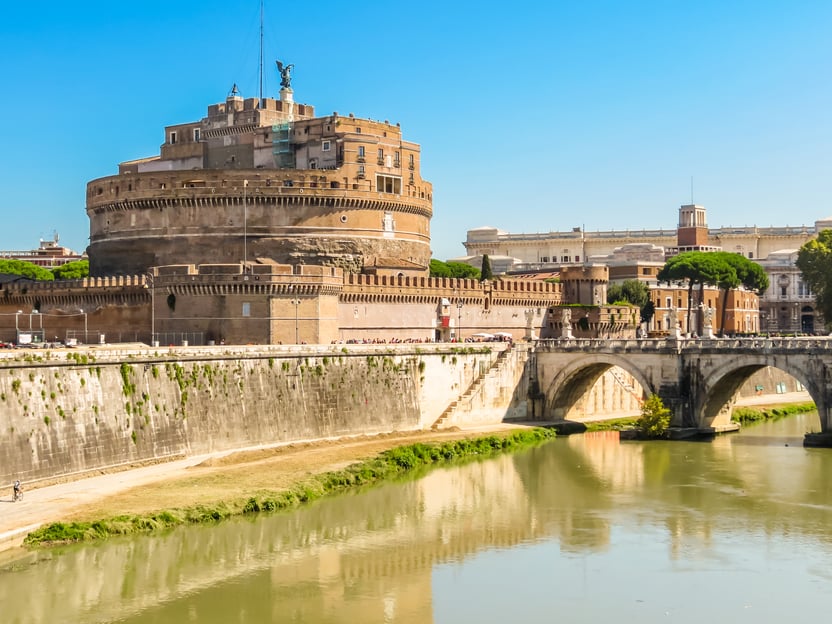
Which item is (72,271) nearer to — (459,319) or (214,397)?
(459,319)

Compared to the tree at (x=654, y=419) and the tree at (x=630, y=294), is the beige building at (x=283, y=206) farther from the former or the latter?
the tree at (x=630, y=294)

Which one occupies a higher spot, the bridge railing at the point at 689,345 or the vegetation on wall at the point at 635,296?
the vegetation on wall at the point at 635,296

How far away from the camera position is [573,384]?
56562mm

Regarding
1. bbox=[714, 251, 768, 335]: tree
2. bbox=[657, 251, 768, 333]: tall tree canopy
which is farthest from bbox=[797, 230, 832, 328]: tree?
bbox=[714, 251, 768, 335]: tree

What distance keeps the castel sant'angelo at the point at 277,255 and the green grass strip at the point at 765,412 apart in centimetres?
1191

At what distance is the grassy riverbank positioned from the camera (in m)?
31.4

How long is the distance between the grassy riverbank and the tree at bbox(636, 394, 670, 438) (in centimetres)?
408

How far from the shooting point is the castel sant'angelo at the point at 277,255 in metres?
52.8

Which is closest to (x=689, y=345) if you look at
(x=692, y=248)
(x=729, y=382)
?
(x=729, y=382)

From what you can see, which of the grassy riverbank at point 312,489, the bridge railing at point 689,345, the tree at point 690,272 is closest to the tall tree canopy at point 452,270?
the tree at point 690,272

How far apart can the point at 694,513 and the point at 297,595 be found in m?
13.3

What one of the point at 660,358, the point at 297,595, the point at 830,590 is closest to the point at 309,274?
the point at 660,358

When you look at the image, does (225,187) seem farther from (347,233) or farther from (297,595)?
(297,595)

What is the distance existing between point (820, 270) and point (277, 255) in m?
36.3
